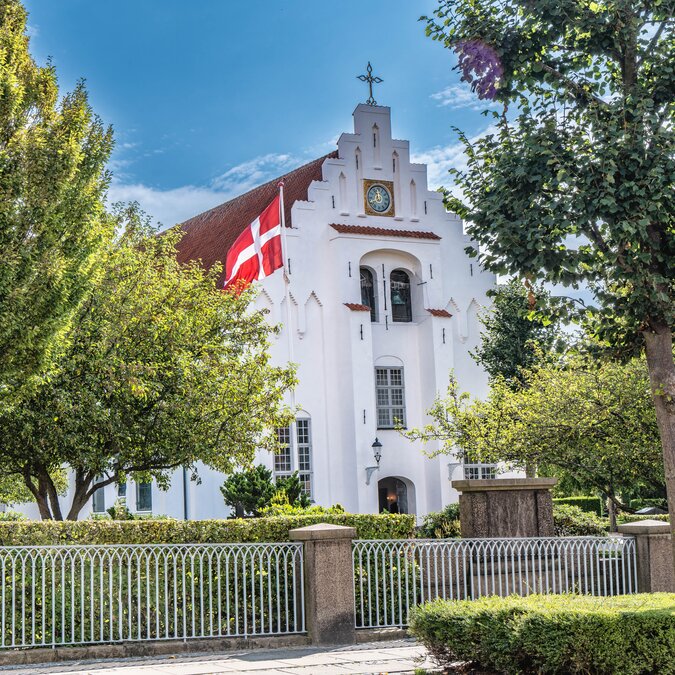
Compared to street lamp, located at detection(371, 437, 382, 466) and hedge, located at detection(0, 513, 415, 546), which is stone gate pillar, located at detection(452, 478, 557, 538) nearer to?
hedge, located at detection(0, 513, 415, 546)

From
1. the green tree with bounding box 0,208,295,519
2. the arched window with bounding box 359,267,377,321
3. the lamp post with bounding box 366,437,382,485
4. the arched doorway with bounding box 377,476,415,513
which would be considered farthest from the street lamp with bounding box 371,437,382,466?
the green tree with bounding box 0,208,295,519

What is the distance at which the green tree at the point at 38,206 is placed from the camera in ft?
48.2

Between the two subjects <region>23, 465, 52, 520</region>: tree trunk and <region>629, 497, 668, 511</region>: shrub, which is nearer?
<region>23, 465, 52, 520</region>: tree trunk

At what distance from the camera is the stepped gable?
38500 millimetres

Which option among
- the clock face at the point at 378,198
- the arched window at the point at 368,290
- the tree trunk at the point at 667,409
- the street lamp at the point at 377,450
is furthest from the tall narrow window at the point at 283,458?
the tree trunk at the point at 667,409

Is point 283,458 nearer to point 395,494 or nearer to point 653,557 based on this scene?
point 395,494

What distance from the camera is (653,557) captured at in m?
17.2

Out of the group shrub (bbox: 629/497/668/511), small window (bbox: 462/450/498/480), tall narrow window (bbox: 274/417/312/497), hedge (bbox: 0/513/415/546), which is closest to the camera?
hedge (bbox: 0/513/415/546)

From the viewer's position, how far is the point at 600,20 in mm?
12594

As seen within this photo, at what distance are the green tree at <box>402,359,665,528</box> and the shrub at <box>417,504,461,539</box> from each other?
1.79 meters

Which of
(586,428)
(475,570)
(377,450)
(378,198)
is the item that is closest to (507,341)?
(378,198)

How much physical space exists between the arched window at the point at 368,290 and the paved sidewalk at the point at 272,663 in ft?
77.2

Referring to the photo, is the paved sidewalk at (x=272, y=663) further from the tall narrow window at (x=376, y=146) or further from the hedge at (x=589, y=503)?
the hedge at (x=589, y=503)

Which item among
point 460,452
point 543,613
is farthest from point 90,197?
point 460,452
